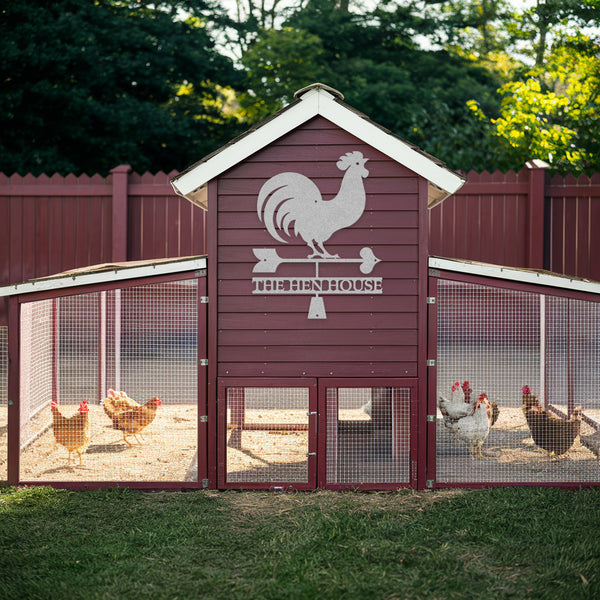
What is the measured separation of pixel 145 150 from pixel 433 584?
1609 cm

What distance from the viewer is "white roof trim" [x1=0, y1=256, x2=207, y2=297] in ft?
21.6

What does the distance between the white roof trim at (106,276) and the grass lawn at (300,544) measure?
1.66 meters

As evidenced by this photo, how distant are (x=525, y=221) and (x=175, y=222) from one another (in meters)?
5.06

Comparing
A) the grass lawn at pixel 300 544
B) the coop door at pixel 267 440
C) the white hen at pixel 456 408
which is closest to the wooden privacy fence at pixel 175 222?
the coop door at pixel 267 440

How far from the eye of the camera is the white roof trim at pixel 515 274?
6.57 m

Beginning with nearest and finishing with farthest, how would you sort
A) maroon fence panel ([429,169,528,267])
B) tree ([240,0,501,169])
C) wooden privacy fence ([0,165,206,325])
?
maroon fence panel ([429,169,528,267]) → wooden privacy fence ([0,165,206,325]) → tree ([240,0,501,169])

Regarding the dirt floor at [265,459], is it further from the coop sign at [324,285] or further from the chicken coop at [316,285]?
the coop sign at [324,285]

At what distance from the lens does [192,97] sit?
2091cm

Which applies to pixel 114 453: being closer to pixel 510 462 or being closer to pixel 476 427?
pixel 476 427

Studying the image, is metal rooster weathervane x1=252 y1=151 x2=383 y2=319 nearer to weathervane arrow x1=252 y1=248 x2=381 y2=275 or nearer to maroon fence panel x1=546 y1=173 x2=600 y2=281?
weathervane arrow x1=252 y1=248 x2=381 y2=275

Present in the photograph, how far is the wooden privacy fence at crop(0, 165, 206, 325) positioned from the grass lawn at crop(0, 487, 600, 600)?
564cm

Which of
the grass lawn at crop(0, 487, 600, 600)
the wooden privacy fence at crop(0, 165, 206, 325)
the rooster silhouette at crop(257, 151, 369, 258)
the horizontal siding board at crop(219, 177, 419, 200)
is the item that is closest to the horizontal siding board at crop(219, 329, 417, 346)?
the rooster silhouette at crop(257, 151, 369, 258)

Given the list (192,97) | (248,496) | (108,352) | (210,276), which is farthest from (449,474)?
(192,97)

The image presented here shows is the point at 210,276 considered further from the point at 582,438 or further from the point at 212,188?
the point at 582,438
